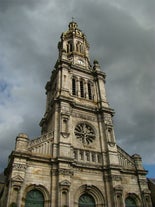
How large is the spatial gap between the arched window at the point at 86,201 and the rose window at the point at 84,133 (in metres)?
5.51

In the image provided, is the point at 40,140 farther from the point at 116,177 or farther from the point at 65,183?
the point at 116,177

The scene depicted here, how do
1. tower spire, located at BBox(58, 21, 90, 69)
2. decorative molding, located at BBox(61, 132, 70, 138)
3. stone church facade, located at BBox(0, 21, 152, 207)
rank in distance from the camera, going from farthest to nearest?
1. tower spire, located at BBox(58, 21, 90, 69)
2. decorative molding, located at BBox(61, 132, 70, 138)
3. stone church facade, located at BBox(0, 21, 152, 207)

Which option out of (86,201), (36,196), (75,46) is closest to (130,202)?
(86,201)

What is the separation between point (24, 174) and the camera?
17312 mm

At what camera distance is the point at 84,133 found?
76.5ft

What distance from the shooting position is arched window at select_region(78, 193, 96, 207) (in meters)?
18.7

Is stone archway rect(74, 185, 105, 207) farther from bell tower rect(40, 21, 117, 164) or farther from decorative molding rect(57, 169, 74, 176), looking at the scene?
bell tower rect(40, 21, 117, 164)

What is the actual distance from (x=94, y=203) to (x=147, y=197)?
18.7ft

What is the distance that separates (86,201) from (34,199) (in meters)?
4.80

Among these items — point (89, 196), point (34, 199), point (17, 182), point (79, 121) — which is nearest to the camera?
point (17, 182)

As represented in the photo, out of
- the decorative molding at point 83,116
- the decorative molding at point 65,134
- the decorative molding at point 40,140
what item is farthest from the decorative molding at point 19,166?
the decorative molding at point 83,116

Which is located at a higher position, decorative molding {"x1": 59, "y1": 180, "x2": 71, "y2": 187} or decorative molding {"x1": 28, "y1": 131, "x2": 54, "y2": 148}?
decorative molding {"x1": 28, "y1": 131, "x2": 54, "y2": 148}

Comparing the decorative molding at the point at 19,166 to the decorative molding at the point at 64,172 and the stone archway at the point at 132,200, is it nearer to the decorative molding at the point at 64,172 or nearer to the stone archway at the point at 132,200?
the decorative molding at the point at 64,172

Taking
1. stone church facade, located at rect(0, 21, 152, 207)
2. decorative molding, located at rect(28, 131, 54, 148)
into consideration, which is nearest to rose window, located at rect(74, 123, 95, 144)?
stone church facade, located at rect(0, 21, 152, 207)
